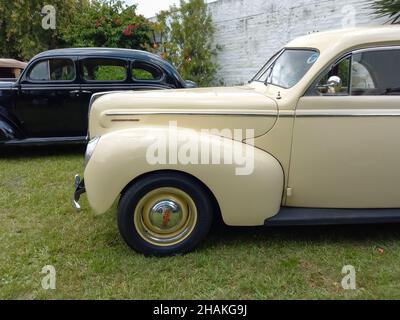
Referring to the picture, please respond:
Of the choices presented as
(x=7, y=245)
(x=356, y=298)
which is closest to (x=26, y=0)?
(x=7, y=245)

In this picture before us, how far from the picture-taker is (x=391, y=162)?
10.0 ft

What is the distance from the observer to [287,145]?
305 centimetres

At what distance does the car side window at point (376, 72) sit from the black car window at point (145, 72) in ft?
12.8

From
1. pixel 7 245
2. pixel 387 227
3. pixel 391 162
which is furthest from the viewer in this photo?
pixel 387 227

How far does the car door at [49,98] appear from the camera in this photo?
19.6 feet

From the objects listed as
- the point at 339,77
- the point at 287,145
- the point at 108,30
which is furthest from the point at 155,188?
the point at 108,30

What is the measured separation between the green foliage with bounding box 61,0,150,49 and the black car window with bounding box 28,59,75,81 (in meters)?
5.52

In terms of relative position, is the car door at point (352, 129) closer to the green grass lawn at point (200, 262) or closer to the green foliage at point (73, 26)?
the green grass lawn at point (200, 262)

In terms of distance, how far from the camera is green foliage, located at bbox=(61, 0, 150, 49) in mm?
11516

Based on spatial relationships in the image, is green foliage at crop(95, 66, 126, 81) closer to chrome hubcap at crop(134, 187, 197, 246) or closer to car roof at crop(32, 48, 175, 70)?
car roof at crop(32, 48, 175, 70)

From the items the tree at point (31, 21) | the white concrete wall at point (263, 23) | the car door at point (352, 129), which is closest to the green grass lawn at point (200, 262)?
the car door at point (352, 129)
